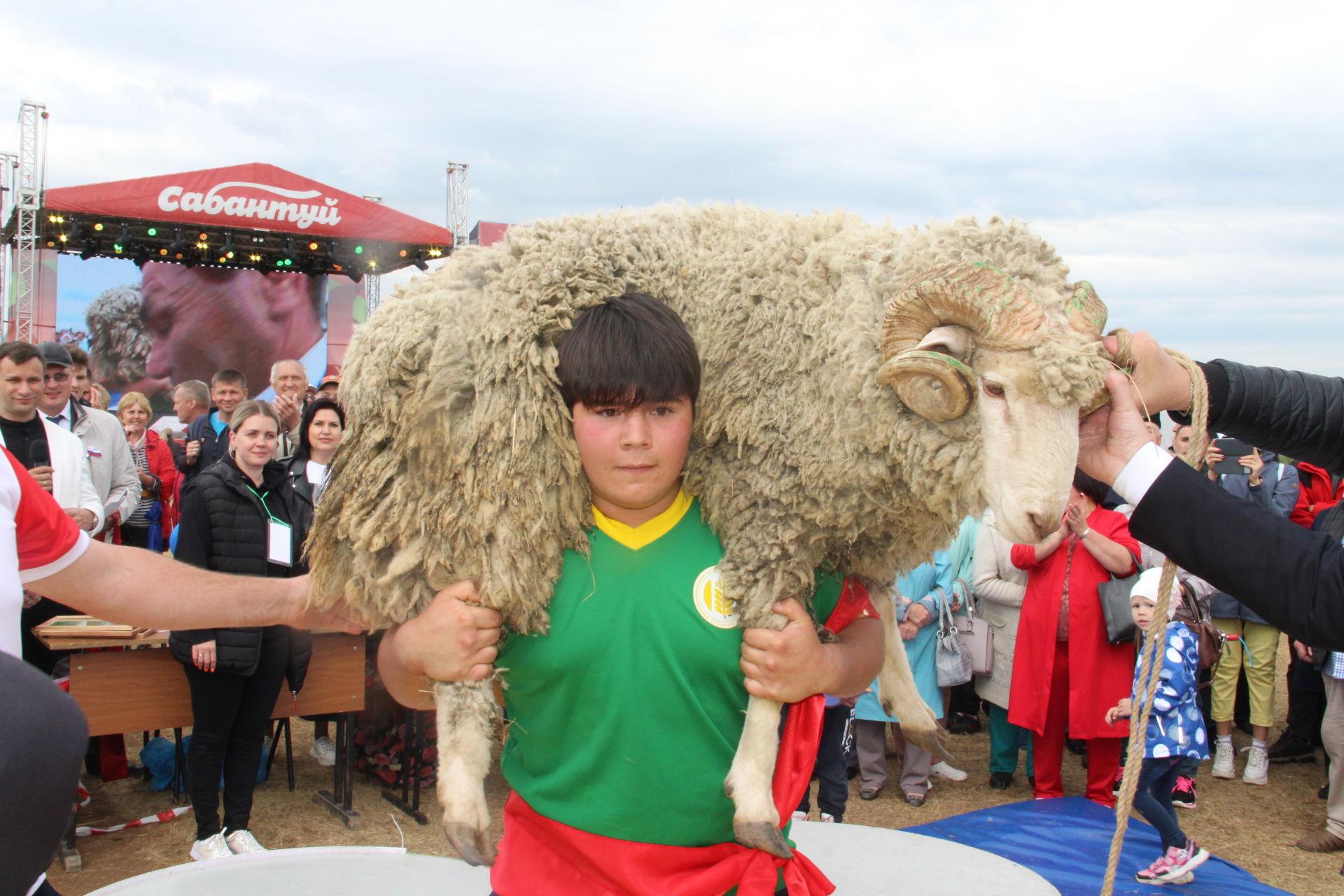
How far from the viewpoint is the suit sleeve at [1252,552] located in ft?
4.95

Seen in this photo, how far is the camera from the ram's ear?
1.57 meters

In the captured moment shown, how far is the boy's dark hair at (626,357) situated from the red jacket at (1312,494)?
662 centimetres

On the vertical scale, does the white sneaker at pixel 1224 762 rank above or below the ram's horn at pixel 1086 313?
below

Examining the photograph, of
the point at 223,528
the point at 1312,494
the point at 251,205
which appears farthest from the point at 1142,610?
the point at 251,205

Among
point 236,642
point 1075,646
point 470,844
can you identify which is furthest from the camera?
point 1075,646

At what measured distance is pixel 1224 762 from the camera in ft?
20.7

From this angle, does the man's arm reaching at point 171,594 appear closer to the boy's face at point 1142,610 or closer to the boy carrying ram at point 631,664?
the boy carrying ram at point 631,664

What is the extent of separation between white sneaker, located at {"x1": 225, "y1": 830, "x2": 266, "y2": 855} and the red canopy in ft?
44.6

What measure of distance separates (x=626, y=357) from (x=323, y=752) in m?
5.82

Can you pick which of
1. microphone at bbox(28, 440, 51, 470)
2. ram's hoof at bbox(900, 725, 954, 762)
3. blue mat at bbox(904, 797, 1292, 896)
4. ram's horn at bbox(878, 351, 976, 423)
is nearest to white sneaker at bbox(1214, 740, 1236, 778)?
blue mat at bbox(904, 797, 1292, 896)

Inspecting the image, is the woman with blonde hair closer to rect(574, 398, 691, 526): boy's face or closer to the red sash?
the red sash

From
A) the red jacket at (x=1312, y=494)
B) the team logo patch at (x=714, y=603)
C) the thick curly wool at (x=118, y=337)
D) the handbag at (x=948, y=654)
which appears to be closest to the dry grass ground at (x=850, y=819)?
the handbag at (x=948, y=654)

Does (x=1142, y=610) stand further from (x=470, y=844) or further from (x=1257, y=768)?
(x=470, y=844)

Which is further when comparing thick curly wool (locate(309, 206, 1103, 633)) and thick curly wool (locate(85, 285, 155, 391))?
thick curly wool (locate(85, 285, 155, 391))
